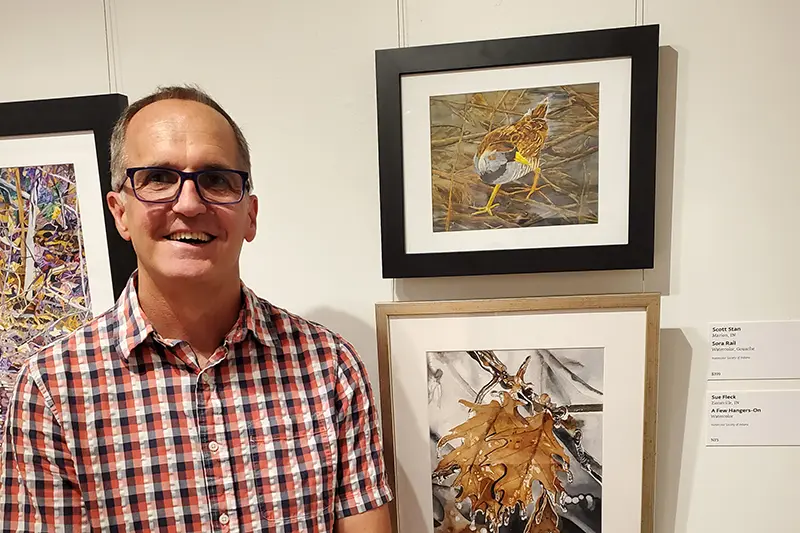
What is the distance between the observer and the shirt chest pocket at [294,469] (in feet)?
2.69

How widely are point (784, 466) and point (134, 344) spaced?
3.78 ft

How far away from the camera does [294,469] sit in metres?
0.83

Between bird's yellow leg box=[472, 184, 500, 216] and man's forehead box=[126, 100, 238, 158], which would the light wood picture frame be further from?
man's forehead box=[126, 100, 238, 158]

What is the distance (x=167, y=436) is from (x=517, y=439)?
61 centimetres

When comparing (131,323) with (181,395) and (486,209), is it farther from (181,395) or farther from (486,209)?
(486,209)

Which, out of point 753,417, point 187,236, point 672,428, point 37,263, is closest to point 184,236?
point 187,236

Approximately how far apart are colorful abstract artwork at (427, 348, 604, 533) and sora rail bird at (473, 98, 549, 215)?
309 mm

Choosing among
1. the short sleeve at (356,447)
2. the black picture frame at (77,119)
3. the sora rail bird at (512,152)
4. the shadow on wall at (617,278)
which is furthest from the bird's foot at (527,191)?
the black picture frame at (77,119)

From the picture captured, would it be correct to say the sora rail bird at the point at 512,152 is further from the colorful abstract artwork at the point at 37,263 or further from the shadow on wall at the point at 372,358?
the colorful abstract artwork at the point at 37,263

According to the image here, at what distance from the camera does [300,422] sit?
844mm

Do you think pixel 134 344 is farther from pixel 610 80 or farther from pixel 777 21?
pixel 777 21

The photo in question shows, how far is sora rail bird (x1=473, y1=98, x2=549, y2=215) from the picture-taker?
3.09 feet

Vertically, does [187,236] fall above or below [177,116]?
below

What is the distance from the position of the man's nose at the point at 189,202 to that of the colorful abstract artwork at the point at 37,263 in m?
0.41
